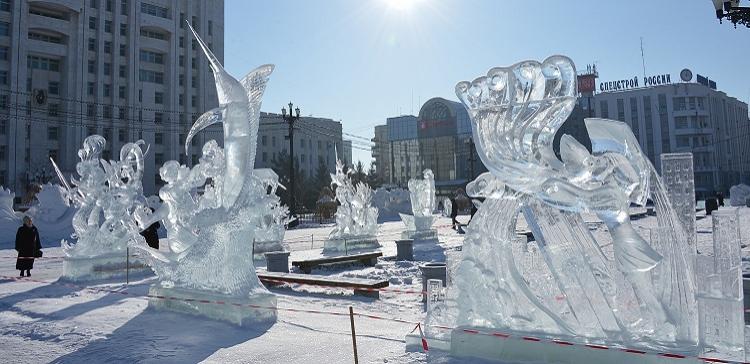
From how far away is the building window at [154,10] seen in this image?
4900 centimetres

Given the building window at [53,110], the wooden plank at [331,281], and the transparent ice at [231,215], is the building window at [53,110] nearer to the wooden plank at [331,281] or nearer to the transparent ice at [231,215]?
the wooden plank at [331,281]

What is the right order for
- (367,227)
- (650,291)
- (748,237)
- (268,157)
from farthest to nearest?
(268,157)
(367,227)
(748,237)
(650,291)

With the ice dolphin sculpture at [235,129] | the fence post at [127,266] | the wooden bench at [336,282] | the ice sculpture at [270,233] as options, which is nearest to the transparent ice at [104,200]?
the fence post at [127,266]

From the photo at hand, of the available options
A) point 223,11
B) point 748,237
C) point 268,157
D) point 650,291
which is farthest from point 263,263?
point 268,157

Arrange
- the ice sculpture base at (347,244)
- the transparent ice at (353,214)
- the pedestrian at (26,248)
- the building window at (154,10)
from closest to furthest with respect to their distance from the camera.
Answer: the pedestrian at (26,248)
the ice sculpture base at (347,244)
the transparent ice at (353,214)
the building window at (154,10)

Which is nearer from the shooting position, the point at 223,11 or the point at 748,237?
the point at 748,237

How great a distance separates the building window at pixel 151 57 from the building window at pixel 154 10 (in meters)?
3.51

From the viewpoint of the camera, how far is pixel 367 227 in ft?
58.1

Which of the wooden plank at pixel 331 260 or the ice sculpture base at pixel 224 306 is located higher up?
the wooden plank at pixel 331 260

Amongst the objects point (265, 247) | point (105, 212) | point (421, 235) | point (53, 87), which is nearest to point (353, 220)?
point (421, 235)

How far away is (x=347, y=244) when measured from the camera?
1648 centimetres

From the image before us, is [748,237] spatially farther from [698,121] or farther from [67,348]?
[698,121]

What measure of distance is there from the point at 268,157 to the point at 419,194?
163ft

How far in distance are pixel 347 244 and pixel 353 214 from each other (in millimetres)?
1360
